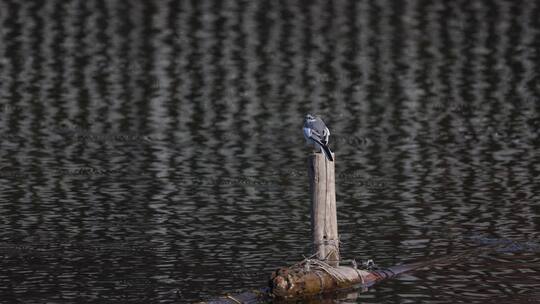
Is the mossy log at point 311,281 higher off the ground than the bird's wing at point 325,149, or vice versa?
the bird's wing at point 325,149

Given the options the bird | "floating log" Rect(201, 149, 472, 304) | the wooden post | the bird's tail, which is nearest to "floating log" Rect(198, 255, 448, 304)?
"floating log" Rect(201, 149, 472, 304)

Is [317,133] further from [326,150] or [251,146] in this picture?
[251,146]

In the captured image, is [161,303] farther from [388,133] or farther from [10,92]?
[10,92]

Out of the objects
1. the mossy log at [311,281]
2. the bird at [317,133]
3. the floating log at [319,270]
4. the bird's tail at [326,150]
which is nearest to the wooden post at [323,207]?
the floating log at [319,270]

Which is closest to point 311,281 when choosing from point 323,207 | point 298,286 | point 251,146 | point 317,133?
point 298,286

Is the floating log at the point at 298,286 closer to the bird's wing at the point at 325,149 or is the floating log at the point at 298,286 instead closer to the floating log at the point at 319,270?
the floating log at the point at 319,270

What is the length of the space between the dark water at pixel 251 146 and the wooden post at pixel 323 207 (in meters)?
0.82

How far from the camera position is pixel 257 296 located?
54.7ft

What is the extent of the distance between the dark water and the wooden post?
2.69 feet

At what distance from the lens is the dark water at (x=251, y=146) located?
19047 millimetres

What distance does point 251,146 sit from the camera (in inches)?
1134

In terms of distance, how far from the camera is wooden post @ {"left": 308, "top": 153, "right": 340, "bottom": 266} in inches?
A: 685

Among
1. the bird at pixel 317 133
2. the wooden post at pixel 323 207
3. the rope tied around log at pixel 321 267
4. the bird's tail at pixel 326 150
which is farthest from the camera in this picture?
the bird at pixel 317 133

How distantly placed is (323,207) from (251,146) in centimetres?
1133
